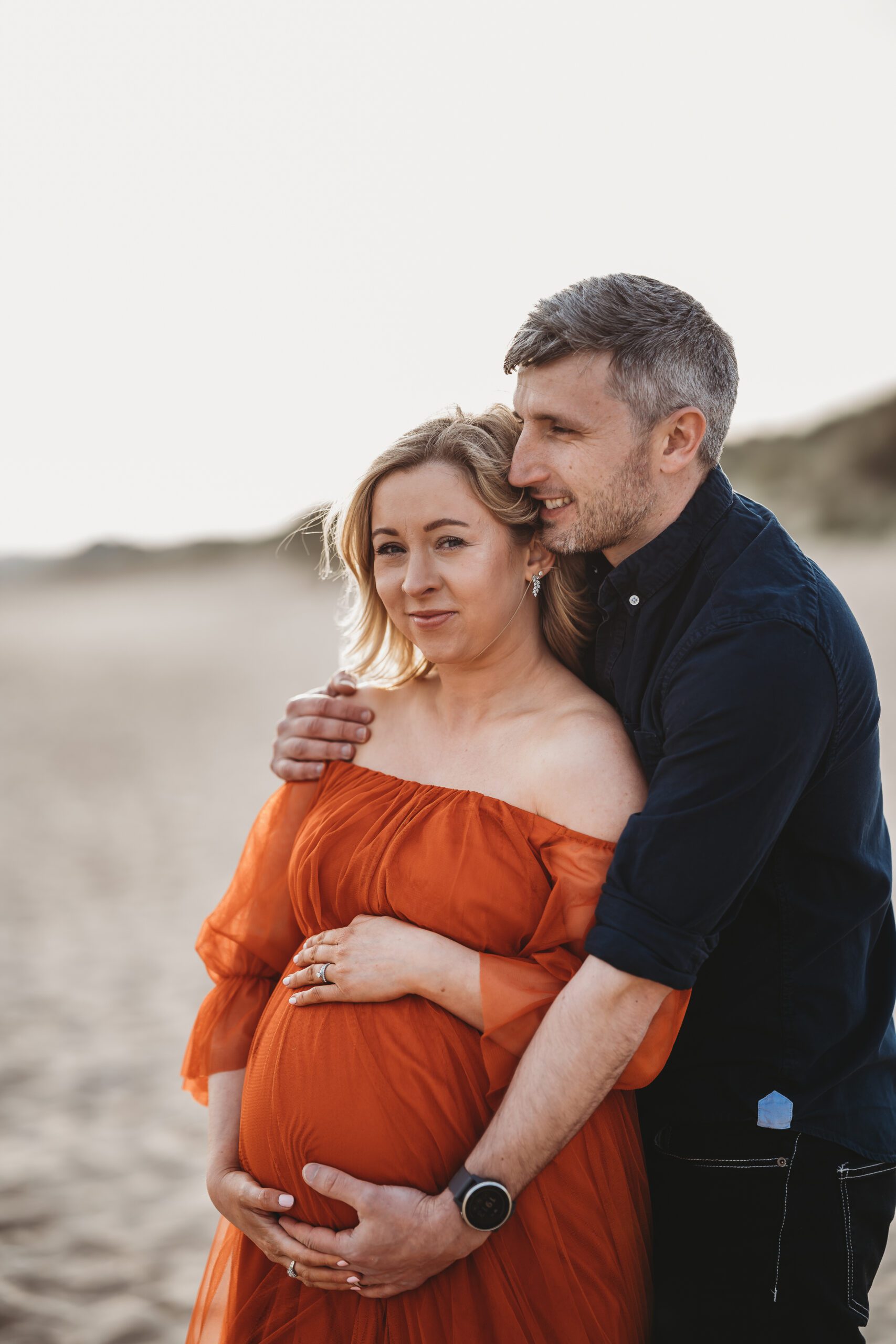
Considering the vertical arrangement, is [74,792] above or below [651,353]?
below

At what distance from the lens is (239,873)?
2486 millimetres

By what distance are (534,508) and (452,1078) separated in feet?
3.81

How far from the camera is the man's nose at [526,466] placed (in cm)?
216

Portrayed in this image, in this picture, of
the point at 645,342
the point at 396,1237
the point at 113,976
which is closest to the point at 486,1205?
the point at 396,1237

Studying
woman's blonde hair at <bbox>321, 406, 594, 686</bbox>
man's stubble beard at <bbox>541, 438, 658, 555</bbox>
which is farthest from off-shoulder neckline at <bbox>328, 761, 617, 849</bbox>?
man's stubble beard at <bbox>541, 438, 658, 555</bbox>

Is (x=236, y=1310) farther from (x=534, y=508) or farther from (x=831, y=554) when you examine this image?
(x=831, y=554)

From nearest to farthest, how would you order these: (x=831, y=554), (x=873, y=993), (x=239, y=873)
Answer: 1. (x=873, y=993)
2. (x=239, y=873)
3. (x=831, y=554)

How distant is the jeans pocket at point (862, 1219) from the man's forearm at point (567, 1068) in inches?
21.1

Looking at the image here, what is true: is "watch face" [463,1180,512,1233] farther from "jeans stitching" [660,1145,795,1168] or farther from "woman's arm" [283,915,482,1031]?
"jeans stitching" [660,1145,795,1168]

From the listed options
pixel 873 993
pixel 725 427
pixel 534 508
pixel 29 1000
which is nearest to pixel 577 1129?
pixel 873 993

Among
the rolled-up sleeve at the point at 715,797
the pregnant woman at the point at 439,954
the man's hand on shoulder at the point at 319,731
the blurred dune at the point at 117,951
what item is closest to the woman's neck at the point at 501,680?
the pregnant woman at the point at 439,954

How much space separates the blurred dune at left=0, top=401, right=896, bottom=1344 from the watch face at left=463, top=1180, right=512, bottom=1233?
419 mm

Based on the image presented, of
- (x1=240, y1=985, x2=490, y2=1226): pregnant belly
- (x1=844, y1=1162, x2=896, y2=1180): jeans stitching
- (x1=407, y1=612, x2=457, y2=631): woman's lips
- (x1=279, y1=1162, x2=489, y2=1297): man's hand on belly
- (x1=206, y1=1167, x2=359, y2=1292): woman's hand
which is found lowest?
(x1=206, y1=1167, x2=359, y2=1292): woman's hand

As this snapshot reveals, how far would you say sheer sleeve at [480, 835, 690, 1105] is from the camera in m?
1.92
